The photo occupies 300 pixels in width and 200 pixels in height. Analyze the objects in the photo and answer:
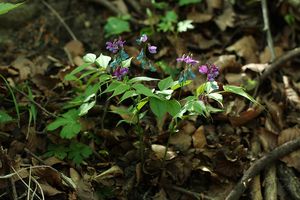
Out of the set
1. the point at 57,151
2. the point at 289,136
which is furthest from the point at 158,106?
the point at 289,136

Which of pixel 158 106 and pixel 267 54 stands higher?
pixel 158 106

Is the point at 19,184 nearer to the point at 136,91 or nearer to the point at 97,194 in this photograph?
the point at 97,194

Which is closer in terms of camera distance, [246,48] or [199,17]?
[246,48]

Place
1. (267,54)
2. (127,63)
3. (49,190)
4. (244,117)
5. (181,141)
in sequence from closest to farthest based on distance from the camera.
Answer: (127,63) < (49,190) < (181,141) < (244,117) < (267,54)

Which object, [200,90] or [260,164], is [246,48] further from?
[200,90]

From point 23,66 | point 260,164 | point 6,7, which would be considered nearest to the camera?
point 6,7

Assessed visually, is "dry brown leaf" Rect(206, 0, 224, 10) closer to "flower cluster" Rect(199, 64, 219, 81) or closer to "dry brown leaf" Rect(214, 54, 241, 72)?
"dry brown leaf" Rect(214, 54, 241, 72)

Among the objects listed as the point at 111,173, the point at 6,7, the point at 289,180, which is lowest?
the point at 289,180
